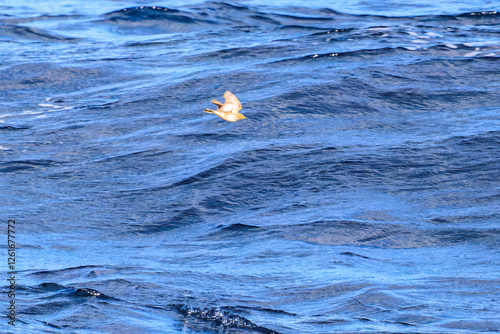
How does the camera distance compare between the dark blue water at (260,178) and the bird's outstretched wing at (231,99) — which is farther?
the bird's outstretched wing at (231,99)

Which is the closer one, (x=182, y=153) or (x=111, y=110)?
(x=182, y=153)

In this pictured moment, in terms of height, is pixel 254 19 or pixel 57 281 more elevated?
pixel 254 19

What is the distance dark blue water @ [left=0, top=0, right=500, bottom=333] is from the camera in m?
4.43

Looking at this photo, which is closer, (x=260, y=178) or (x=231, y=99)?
(x=231, y=99)

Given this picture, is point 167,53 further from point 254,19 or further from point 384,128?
point 384,128

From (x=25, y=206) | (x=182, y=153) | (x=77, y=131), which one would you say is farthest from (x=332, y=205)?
(x=77, y=131)

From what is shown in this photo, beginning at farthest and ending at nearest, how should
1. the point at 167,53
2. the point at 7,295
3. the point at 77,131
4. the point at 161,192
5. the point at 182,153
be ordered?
1. the point at 167,53
2. the point at 77,131
3. the point at 182,153
4. the point at 161,192
5. the point at 7,295

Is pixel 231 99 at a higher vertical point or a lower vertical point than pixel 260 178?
higher

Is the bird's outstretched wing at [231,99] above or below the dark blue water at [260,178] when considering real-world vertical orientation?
above

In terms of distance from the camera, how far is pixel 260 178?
24.5 feet

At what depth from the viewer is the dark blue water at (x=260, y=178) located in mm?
4430

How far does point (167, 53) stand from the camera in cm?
1313

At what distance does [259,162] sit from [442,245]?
2699mm

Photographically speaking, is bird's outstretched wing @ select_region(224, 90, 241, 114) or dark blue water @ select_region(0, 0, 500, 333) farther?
bird's outstretched wing @ select_region(224, 90, 241, 114)
